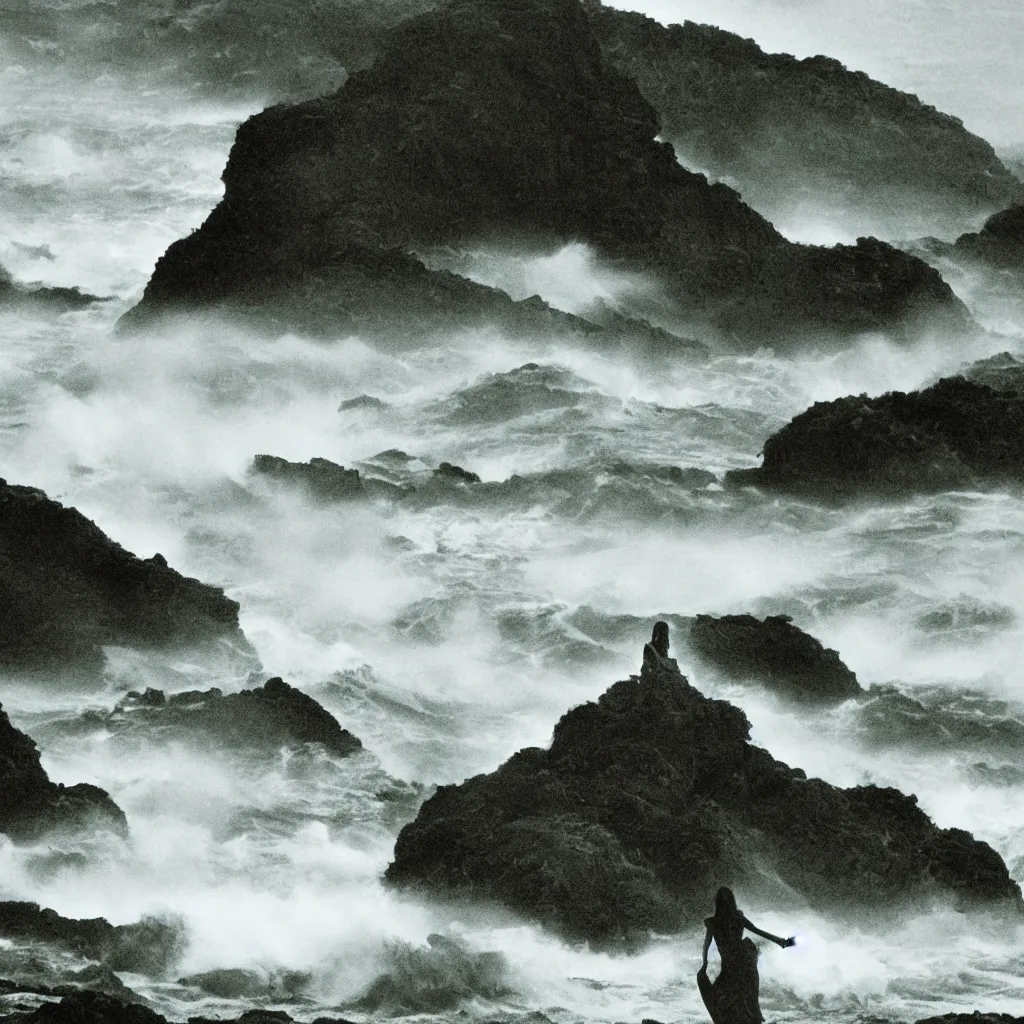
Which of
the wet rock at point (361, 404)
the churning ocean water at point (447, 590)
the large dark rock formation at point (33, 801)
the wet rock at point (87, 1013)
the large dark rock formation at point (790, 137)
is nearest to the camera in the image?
the wet rock at point (87, 1013)

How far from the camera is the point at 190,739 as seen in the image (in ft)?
117

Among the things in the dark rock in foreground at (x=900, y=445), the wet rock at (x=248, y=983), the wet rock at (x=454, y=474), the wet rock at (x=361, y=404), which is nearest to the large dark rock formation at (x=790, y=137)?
the wet rock at (x=361, y=404)

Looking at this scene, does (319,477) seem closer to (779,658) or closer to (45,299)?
(779,658)

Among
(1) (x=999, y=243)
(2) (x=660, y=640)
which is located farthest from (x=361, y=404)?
(2) (x=660, y=640)

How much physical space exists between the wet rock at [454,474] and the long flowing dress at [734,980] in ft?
63.2

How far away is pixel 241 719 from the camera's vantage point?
35938mm

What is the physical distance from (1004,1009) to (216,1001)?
664 centimetres

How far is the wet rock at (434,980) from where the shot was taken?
30.0 meters

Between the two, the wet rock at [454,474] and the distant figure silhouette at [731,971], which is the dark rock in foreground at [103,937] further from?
the wet rock at [454,474]

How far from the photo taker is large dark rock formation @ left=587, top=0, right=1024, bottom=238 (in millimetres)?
58500

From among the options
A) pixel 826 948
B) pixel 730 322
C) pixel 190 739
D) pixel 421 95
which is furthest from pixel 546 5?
pixel 826 948

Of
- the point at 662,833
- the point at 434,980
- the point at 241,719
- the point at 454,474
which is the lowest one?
the point at 434,980

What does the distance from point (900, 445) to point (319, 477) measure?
282 inches

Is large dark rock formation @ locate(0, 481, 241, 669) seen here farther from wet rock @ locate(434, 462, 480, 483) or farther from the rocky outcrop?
the rocky outcrop
